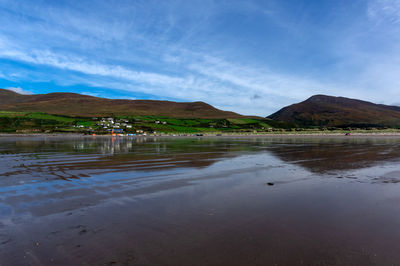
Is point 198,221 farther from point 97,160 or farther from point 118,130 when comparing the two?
point 118,130

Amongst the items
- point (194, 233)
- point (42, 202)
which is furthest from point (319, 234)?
point (42, 202)

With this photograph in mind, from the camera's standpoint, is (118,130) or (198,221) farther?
(118,130)

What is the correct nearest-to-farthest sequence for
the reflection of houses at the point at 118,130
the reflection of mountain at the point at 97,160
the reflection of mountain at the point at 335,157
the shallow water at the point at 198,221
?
the shallow water at the point at 198,221
the reflection of mountain at the point at 97,160
the reflection of mountain at the point at 335,157
the reflection of houses at the point at 118,130

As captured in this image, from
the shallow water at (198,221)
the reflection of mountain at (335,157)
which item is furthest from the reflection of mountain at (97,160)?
the reflection of mountain at (335,157)

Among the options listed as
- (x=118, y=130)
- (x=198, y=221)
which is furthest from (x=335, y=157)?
(x=118, y=130)

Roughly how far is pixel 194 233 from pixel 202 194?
10.7 ft

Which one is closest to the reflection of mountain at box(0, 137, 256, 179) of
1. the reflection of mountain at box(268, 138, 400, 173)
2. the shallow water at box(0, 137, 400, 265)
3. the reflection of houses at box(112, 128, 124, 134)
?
the shallow water at box(0, 137, 400, 265)

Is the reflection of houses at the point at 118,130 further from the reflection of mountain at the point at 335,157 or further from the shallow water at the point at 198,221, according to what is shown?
the shallow water at the point at 198,221

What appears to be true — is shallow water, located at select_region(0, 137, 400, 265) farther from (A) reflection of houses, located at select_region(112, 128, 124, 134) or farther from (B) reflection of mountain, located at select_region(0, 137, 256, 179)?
(A) reflection of houses, located at select_region(112, 128, 124, 134)

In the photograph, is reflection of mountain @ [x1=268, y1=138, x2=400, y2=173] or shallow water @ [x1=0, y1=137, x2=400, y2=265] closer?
shallow water @ [x1=0, y1=137, x2=400, y2=265]

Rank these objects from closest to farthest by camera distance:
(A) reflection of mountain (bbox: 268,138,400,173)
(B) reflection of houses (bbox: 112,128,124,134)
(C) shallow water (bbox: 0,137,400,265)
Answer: (C) shallow water (bbox: 0,137,400,265), (A) reflection of mountain (bbox: 268,138,400,173), (B) reflection of houses (bbox: 112,128,124,134)

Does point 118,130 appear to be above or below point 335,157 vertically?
above

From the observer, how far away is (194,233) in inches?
203

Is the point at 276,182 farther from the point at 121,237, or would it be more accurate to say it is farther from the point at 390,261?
the point at 121,237
